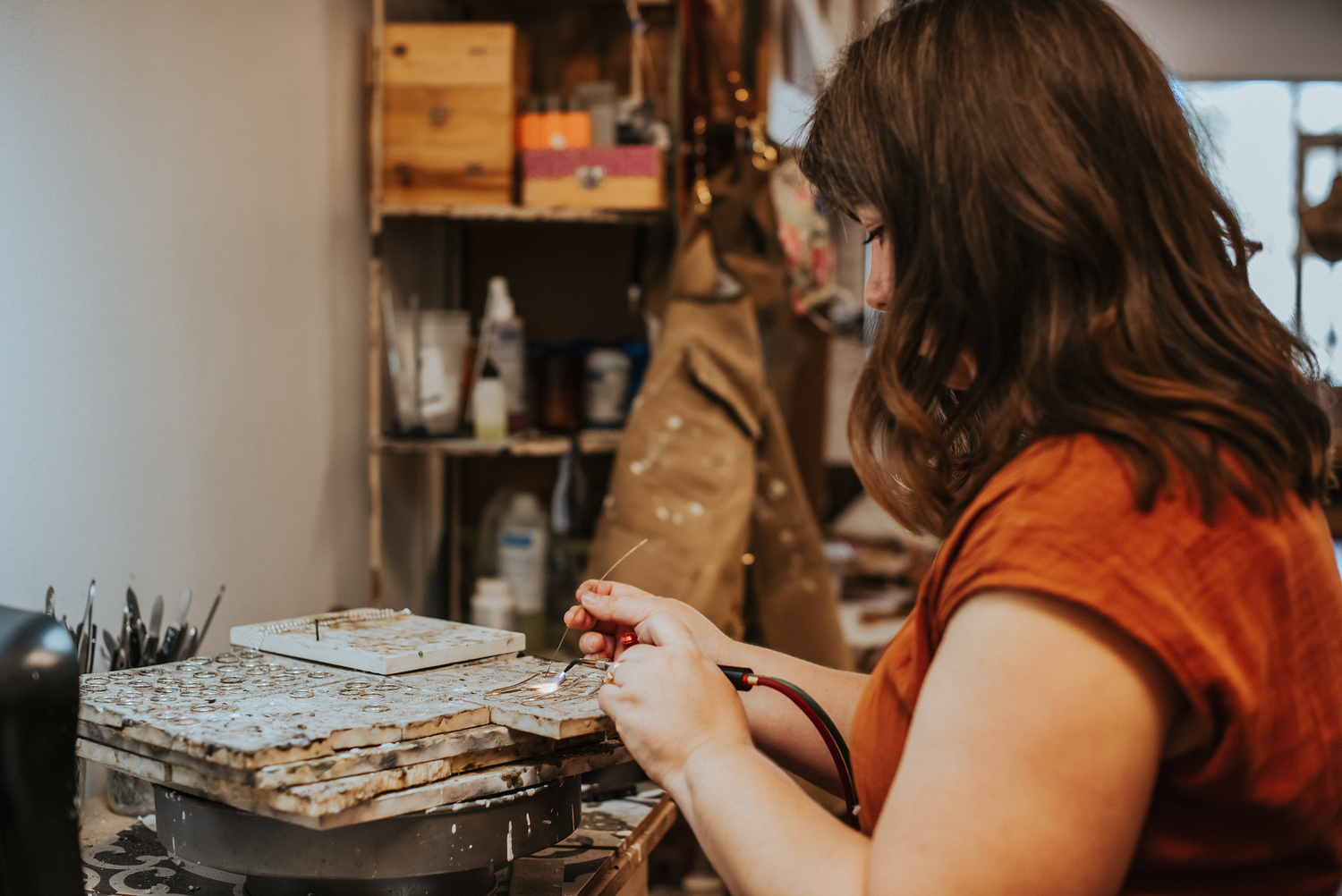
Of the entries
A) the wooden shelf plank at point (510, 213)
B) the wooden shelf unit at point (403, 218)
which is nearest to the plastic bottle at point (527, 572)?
the wooden shelf unit at point (403, 218)

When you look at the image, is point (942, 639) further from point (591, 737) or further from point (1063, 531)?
point (591, 737)

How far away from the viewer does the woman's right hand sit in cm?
89

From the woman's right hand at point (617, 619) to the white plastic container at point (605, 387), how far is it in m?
0.95

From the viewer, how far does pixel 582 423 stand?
1.91 metres

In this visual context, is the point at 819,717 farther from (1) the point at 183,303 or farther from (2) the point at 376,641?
(1) the point at 183,303

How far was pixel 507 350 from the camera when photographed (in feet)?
5.97

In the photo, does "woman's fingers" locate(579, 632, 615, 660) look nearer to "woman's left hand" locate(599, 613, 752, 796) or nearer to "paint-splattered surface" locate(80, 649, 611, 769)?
"paint-splattered surface" locate(80, 649, 611, 769)

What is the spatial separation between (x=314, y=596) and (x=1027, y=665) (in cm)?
133

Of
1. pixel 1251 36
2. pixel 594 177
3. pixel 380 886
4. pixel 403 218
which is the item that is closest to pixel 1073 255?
pixel 380 886

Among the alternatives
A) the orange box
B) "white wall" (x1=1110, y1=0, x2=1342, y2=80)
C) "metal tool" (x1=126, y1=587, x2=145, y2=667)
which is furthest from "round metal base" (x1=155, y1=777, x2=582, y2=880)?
"white wall" (x1=1110, y1=0, x2=1342, y2=80)

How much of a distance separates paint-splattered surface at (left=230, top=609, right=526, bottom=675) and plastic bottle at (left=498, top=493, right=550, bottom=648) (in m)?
0.89

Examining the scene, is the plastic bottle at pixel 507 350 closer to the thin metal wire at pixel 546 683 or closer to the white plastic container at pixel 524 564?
the white plastic container at pixel 524 564

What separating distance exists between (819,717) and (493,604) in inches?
41.7

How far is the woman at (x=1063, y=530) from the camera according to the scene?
1.76ft
